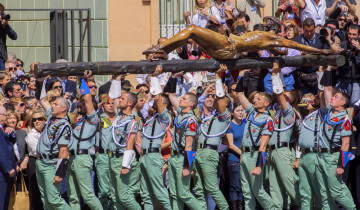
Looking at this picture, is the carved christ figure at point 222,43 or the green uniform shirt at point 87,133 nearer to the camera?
Answer: the carved christ figure at point 222,43

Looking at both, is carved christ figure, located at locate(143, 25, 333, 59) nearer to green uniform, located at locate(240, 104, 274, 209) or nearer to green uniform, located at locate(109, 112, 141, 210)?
green uniform, located at locate(240, 104, 274, 209)

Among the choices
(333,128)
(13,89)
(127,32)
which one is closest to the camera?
(333,128)

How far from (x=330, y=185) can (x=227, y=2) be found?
512 centimetres

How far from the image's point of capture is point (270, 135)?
13.0m

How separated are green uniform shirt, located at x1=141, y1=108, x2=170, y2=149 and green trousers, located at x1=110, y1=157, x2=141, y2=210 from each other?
43 centimetres

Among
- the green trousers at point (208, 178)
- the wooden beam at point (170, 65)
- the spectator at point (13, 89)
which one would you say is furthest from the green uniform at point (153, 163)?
the spectator at point (13, 89)

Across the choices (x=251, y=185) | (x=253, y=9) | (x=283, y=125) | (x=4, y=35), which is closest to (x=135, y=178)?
(x=251, y=185)

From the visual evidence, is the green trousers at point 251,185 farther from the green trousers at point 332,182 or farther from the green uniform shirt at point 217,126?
the green trousers at point 332,182

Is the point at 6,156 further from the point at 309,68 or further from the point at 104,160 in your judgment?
the point at 309,68

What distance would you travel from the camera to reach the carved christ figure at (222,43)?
40.0ft

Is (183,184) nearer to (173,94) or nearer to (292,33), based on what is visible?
(173,94)

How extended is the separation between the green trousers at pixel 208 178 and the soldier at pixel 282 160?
29.8 inches

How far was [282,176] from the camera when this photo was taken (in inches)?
518

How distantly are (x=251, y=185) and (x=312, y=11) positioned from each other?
169 inches
